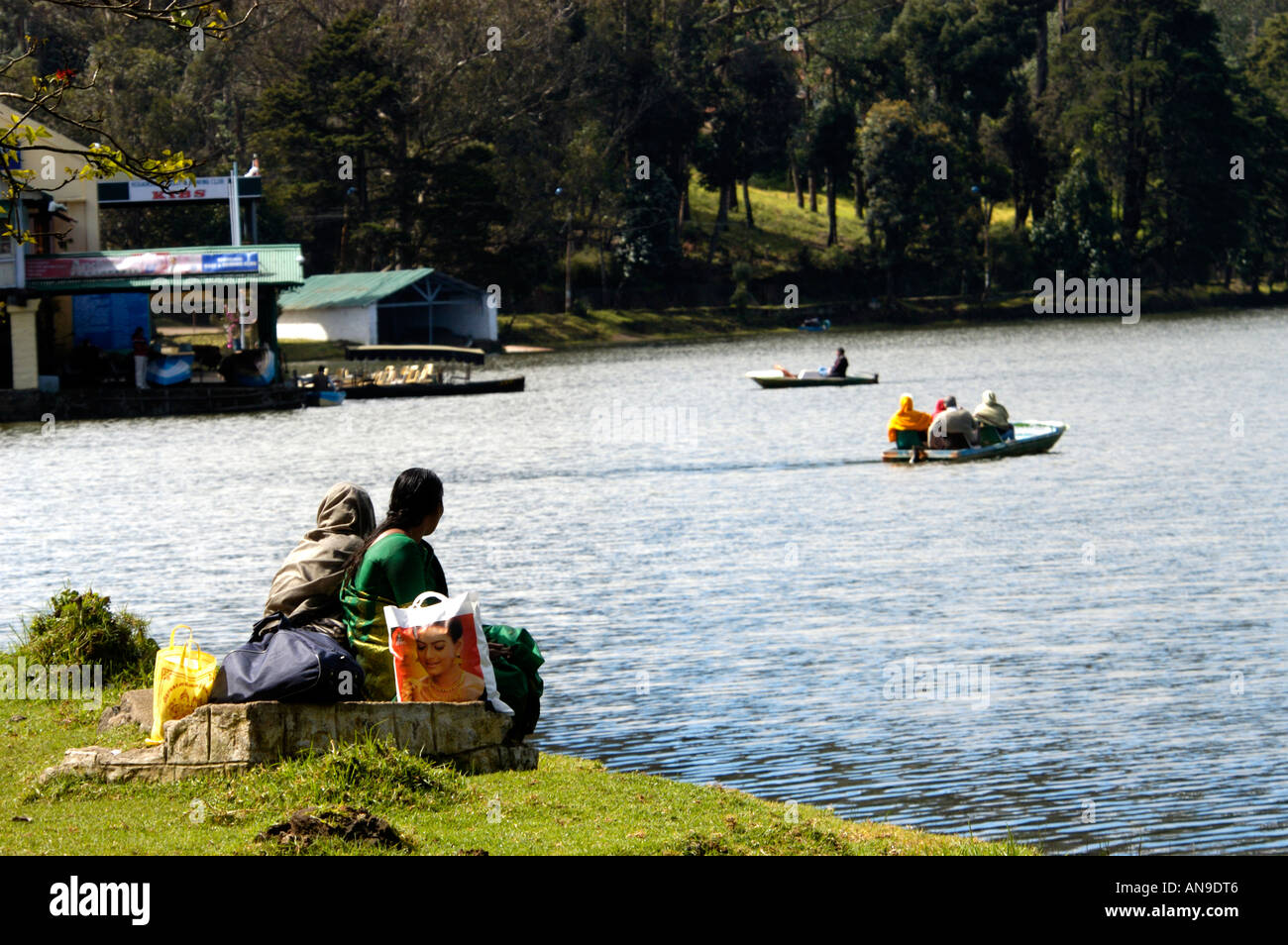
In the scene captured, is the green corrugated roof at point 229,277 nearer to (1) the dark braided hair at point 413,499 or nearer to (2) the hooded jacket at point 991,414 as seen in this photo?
(2) the hooded jacket at point 991,414

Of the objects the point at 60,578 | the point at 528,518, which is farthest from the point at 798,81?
the point at 60,578

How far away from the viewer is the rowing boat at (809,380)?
190ft

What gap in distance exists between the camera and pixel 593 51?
101312mm

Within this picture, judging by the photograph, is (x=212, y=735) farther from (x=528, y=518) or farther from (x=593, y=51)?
(x=593, y=51)

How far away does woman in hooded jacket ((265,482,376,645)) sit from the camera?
416 inches

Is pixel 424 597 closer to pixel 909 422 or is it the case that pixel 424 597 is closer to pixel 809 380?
pixel 909 422

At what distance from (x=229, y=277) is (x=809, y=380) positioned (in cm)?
1937

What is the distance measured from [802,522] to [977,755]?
15.9 meters

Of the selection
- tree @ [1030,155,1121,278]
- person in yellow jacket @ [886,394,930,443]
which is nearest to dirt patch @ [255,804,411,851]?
person in yellow jacket @ [886,394,930,443]

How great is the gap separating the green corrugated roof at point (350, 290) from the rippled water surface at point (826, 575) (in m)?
25.3

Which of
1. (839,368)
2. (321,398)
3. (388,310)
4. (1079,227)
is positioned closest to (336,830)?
(321,398)

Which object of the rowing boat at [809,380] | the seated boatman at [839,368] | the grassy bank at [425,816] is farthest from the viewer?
the rowing boat at [809,380]

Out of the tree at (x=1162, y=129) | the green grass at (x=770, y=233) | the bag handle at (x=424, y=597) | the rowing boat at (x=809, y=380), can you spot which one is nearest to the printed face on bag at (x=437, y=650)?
the bag handle at (x=424, y=597)

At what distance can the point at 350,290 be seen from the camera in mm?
81438
